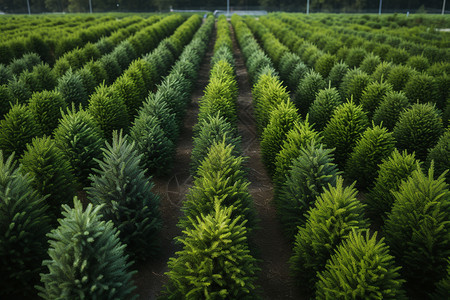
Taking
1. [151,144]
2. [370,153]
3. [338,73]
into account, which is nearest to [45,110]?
[151,144]

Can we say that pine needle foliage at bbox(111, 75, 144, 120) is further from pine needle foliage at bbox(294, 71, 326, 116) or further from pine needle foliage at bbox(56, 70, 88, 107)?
pine needle foliage at bbox(294, 71, 326, 116)

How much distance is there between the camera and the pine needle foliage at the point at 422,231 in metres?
4.33

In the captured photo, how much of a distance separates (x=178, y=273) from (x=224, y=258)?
23.2 inches

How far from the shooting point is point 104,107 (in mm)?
8516

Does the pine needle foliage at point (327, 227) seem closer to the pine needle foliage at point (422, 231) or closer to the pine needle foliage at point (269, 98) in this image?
the pine needle foliage at point (422, 231)

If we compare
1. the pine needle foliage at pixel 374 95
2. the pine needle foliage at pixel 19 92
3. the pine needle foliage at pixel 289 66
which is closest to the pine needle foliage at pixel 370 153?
the pine needle foliage at pixel 374 95

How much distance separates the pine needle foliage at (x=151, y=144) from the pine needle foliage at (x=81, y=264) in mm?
4038

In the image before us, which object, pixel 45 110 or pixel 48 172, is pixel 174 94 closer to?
pixel 45 110

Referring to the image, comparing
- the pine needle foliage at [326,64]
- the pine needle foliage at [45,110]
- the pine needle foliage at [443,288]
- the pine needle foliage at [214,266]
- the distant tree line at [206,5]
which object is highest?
the distant tree line at [206,5]

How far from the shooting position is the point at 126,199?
4.96 m

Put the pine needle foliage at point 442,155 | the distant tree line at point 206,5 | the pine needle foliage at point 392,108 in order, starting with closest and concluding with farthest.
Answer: the pine needle foliage at point 442,155 → the pine needle foliage at point 392,108 → the distant tree line at point 206,5

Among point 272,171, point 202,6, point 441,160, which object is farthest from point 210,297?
point 202,6

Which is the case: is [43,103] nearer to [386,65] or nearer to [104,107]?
[104,107]

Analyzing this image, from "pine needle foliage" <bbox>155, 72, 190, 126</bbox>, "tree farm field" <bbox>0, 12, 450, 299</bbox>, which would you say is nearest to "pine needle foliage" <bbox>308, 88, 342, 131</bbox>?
"tree farm field" <bbox>0, 12, 450, 299</bbox>
